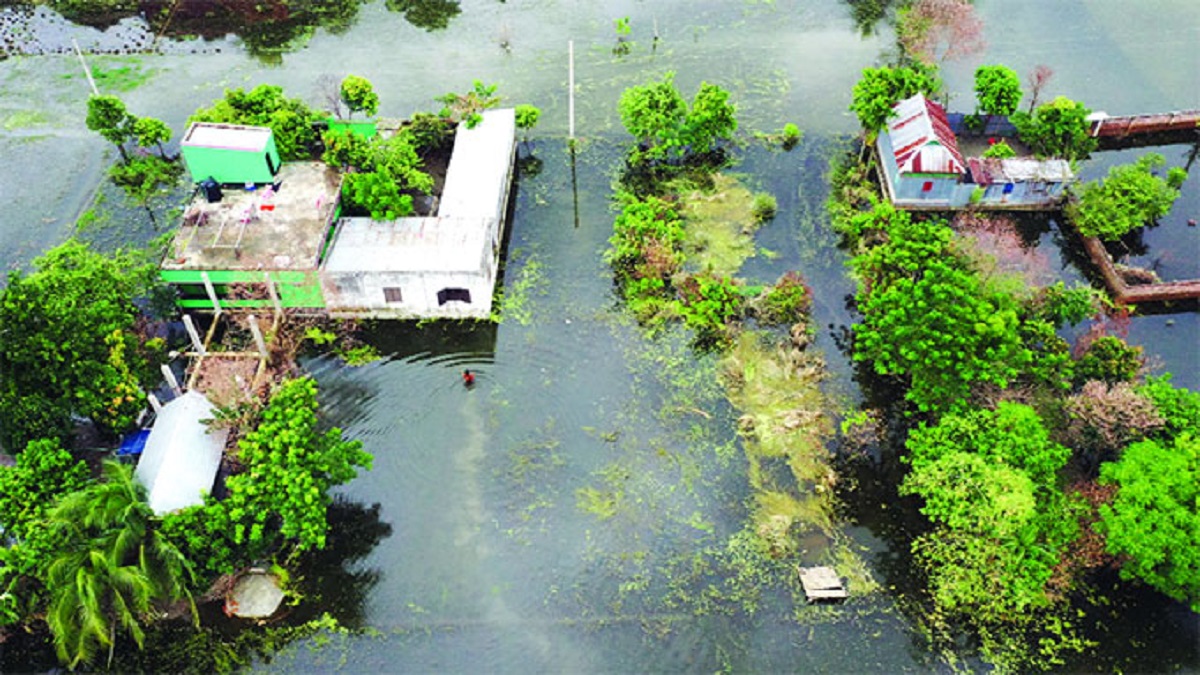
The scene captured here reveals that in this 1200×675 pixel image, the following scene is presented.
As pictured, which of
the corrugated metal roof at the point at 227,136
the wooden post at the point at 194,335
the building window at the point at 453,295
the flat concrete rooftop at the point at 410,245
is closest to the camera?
the wooden post at the point at 194,335

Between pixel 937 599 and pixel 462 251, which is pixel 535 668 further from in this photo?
pixel 462 251

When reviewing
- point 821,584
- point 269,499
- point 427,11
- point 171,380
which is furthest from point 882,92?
point 171,380

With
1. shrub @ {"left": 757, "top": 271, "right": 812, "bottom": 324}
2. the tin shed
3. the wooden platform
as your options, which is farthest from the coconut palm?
shrub @ {"left": 757, "top": 271, "right": 812, "bottom": 324}

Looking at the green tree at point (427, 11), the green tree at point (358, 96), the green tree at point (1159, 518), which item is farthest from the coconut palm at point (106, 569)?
the green tree at point (427, 11)

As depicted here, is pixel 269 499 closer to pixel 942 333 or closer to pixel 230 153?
pixel 230 153

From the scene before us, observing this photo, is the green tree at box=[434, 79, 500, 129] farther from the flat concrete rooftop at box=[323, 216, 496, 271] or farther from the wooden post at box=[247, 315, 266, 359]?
the wooden post at box=[247, 315, 266, 359]

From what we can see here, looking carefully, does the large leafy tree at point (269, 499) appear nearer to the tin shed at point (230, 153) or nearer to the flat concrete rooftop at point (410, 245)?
the flat concrete rooftop at point (410, 245)
